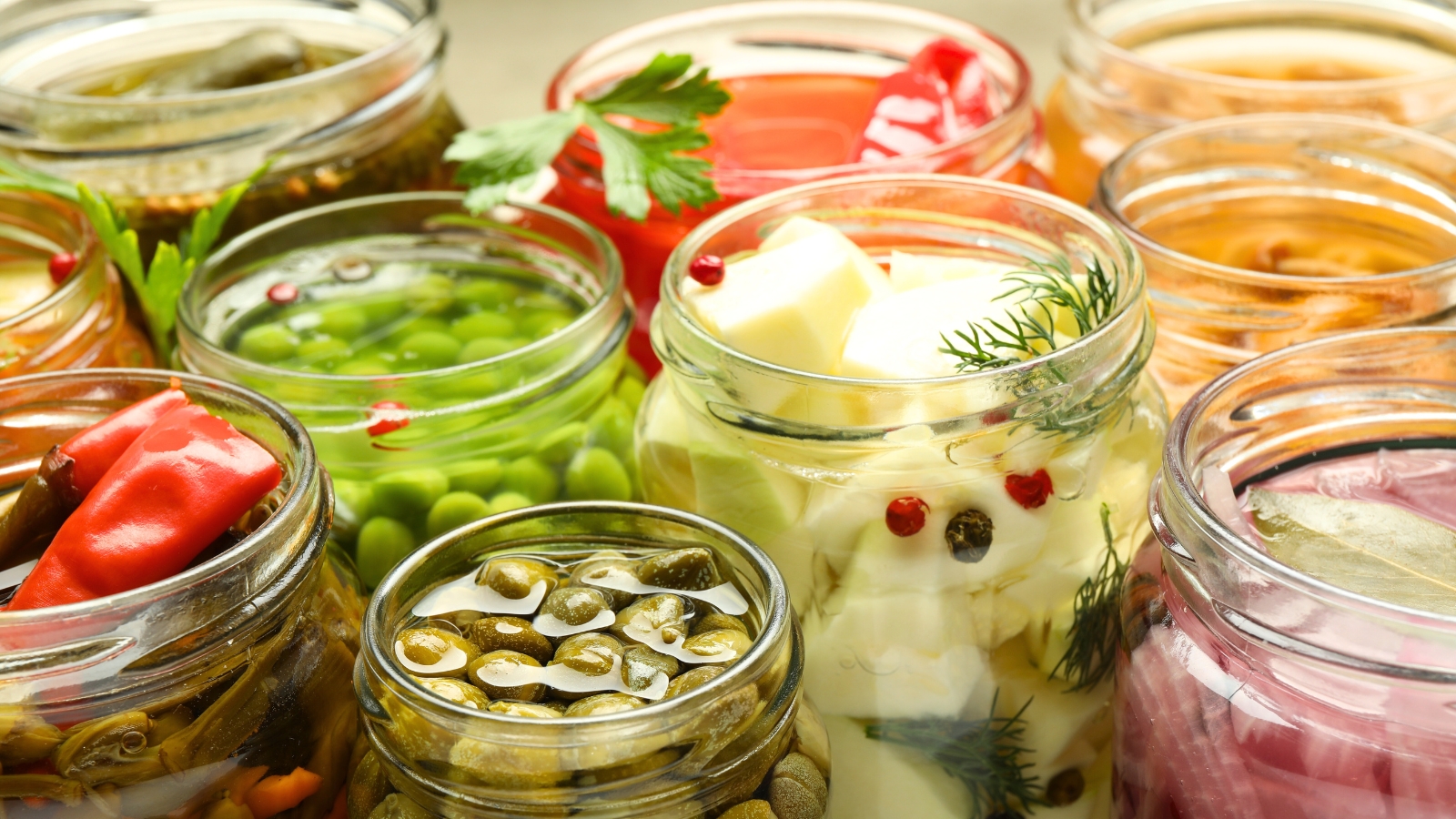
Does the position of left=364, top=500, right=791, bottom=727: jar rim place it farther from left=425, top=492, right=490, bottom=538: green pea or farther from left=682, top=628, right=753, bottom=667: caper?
left=425, top=492, right=490, bottom=538: green pea

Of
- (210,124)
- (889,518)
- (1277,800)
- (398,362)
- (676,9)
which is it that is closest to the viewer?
(1277,800)

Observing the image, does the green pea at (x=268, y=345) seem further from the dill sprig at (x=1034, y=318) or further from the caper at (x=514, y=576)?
the dill sprig at (x=1034, y=318)

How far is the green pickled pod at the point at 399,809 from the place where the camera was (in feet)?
1.87

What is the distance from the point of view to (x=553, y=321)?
91 centimetres

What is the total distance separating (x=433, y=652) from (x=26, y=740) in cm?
17

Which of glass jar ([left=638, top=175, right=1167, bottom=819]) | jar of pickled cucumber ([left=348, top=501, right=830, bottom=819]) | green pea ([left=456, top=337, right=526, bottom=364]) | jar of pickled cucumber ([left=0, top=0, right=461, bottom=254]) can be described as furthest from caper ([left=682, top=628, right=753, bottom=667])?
jar of pickled cucumber ([left=0, top=0, right=461, bottom=254])

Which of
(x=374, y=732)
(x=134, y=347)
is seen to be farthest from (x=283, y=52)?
(x=374, y=732)

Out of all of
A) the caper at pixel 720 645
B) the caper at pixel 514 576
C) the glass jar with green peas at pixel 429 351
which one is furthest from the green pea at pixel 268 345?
the caper at pixel 720 645

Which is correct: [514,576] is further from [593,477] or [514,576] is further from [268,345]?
[268,345]

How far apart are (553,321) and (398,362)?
0.11 meters

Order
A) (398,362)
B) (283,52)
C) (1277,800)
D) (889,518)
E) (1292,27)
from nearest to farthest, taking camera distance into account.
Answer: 1. (1277,800)
2. (889,518)
3. (398,362)
4. (283,52)
5. (1292,27)

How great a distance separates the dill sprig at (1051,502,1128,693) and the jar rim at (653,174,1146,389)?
0.37 ft

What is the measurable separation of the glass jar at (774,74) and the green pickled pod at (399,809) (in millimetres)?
480

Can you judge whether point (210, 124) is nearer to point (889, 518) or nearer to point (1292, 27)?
point (889, 518)
